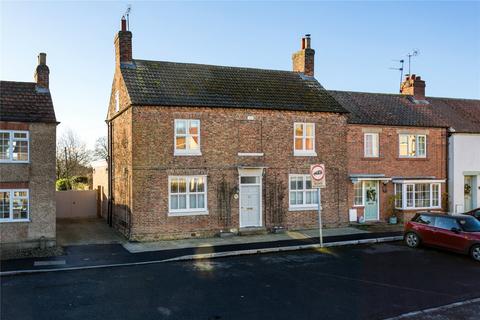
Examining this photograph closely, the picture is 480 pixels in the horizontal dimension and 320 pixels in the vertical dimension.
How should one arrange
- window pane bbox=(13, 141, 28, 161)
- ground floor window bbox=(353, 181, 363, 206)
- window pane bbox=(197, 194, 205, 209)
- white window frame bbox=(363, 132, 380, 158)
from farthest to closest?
white window frame bbox=(363, 132, 380, 158) → ground floor window bbox=(353, 181, 363, 206) → window pane bbox=(197, 194, 205, 209) → window pane bbox=(13, 141, 28, 161)

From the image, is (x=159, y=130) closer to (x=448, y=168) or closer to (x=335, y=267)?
(x=335, y=267)

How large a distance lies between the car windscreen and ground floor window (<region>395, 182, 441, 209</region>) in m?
8.08

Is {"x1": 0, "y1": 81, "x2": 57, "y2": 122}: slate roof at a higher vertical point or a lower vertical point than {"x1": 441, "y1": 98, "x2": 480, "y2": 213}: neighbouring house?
higher

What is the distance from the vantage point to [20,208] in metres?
17.8

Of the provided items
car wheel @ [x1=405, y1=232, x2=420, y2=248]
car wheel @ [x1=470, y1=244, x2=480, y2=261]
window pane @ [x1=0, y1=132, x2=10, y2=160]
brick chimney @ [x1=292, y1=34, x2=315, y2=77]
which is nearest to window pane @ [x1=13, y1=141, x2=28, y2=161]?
window pane @ [x1=0, y1=132, x2=10, y2=160]

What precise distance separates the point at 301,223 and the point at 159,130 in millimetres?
8429

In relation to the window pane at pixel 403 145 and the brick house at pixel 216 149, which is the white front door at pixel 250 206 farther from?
the window pane at pixel 403 145

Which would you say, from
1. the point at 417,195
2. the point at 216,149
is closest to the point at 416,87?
the point at 417,195

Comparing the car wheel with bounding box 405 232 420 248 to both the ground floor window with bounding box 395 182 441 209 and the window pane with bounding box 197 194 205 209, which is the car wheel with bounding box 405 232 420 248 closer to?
the ground floor window with bounding box 395 182 441 209

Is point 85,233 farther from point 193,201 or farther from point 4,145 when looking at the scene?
point 4,145

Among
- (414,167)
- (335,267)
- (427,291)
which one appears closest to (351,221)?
(414,167)

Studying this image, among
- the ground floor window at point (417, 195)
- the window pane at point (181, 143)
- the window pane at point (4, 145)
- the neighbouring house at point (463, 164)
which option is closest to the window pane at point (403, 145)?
the ground floor window at point (417, 195)

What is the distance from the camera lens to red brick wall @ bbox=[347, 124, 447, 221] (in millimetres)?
24906

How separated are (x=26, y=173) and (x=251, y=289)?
11.1 metres
